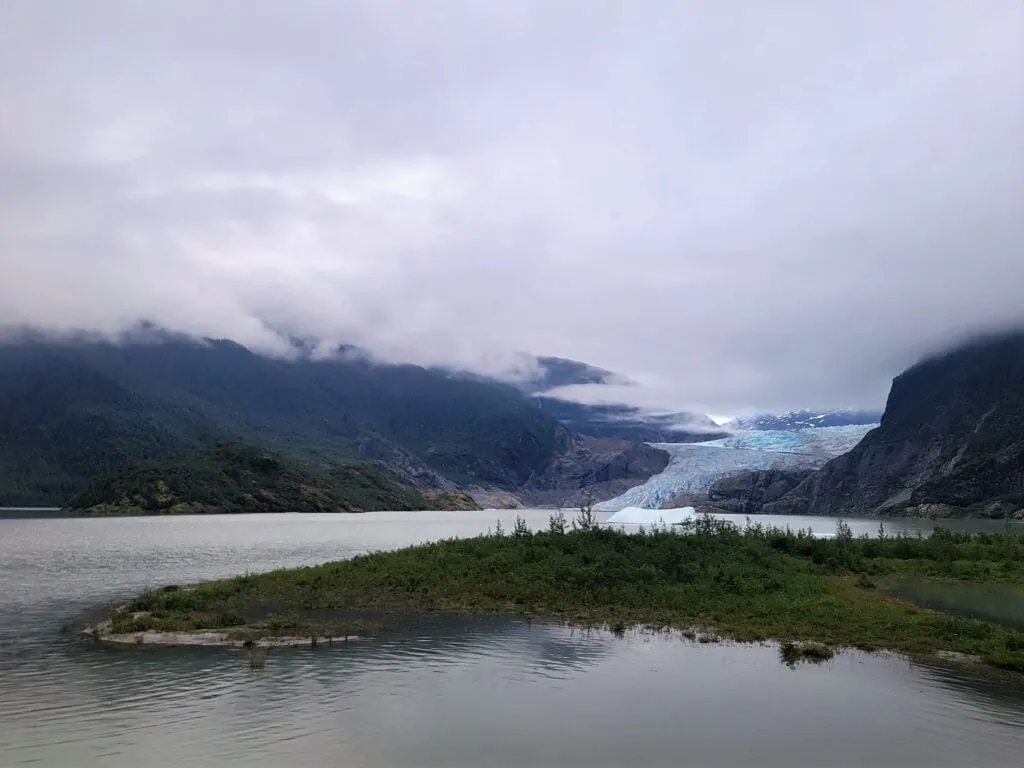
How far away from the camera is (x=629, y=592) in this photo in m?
36.3

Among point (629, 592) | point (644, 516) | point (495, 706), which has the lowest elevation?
point (495, 706)

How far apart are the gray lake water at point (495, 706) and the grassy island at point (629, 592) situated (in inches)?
127

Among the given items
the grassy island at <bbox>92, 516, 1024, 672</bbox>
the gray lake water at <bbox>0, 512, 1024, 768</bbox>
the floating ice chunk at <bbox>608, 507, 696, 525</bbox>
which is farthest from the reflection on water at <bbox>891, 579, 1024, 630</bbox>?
the floating ice chunk at <bbox>608, 507, 696, 525</bbox>

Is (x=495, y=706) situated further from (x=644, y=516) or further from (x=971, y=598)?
(x=644, y=516)

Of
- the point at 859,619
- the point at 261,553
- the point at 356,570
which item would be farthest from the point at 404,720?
the point at 261,553

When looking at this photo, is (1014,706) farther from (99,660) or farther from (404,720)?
(99,660)

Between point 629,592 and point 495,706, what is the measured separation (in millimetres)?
18064

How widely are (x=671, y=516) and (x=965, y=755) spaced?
137964 millimetres

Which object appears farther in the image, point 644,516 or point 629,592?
point 644,516

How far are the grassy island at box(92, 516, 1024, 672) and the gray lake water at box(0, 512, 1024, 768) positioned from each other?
10.6 ft

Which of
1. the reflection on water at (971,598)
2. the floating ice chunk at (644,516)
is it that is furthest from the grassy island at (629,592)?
the floating ice chunk at (644,516)

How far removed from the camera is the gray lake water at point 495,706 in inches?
630

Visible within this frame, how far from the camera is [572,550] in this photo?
43.2 metres

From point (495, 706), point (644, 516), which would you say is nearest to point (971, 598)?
point (495, 706)
